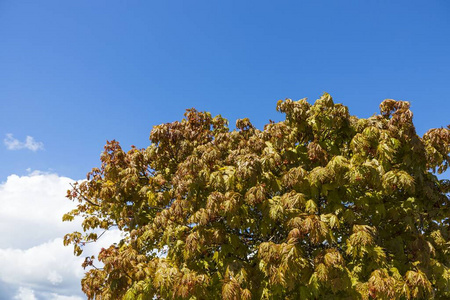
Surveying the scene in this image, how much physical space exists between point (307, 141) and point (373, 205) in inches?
93.5

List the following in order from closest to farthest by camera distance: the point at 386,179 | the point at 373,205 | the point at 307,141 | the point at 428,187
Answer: the point at 386,179, the point at 373,205, the point at 428,187, the point at 307,141

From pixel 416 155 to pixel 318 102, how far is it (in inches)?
111

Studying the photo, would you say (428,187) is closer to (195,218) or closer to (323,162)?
(323,162)

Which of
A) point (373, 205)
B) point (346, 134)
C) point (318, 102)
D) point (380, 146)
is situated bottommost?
point (373, 205)

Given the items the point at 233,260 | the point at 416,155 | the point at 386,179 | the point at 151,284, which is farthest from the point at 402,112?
the point at 151,284

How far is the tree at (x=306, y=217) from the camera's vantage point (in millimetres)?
7137

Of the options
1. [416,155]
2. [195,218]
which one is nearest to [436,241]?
[416,155]

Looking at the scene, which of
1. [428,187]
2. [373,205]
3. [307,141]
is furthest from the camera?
[307,141]

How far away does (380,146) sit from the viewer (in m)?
8.31

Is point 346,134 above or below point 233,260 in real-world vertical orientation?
above

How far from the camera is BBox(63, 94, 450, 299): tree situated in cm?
714

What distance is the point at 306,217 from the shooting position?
7.24 m

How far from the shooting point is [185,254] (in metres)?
8.19

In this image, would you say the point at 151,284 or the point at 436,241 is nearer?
the point at 151,284
